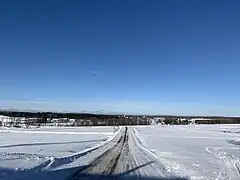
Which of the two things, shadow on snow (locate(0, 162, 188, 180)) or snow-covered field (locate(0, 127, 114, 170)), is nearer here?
shadow on snow (locate(0, 162, 188, 180))

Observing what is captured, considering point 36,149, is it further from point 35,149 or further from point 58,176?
point 58,176

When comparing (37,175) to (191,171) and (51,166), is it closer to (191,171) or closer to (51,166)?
(51,166)

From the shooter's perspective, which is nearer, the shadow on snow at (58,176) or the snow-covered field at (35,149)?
the shadow on snow at (58,176)

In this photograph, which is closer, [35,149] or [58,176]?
[58,176]

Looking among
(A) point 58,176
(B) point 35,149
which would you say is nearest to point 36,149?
(B) point 35,149

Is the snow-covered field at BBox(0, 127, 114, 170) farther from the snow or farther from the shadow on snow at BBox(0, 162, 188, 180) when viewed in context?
the shadow on snow at BBox(0, 162, 188, 180)

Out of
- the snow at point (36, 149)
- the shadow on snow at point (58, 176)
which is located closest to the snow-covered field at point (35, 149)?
the snow at point (36, 149)

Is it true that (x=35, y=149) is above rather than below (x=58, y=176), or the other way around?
above

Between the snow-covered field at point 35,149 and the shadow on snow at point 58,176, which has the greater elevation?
the snow-covered field at point 35,149

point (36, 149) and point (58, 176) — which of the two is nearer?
point (58, 176)

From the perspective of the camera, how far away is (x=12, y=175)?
11531 millimetres

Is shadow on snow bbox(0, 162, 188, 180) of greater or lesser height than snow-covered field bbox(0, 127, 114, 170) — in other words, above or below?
below

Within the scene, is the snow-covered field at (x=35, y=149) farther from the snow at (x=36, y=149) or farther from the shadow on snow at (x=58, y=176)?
the shadow on snow at (x=58, y=176)

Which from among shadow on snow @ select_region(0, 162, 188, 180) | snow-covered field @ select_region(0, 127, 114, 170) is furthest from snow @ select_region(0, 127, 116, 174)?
shadow on snow @ select_region(0, 162, 188, 180)
